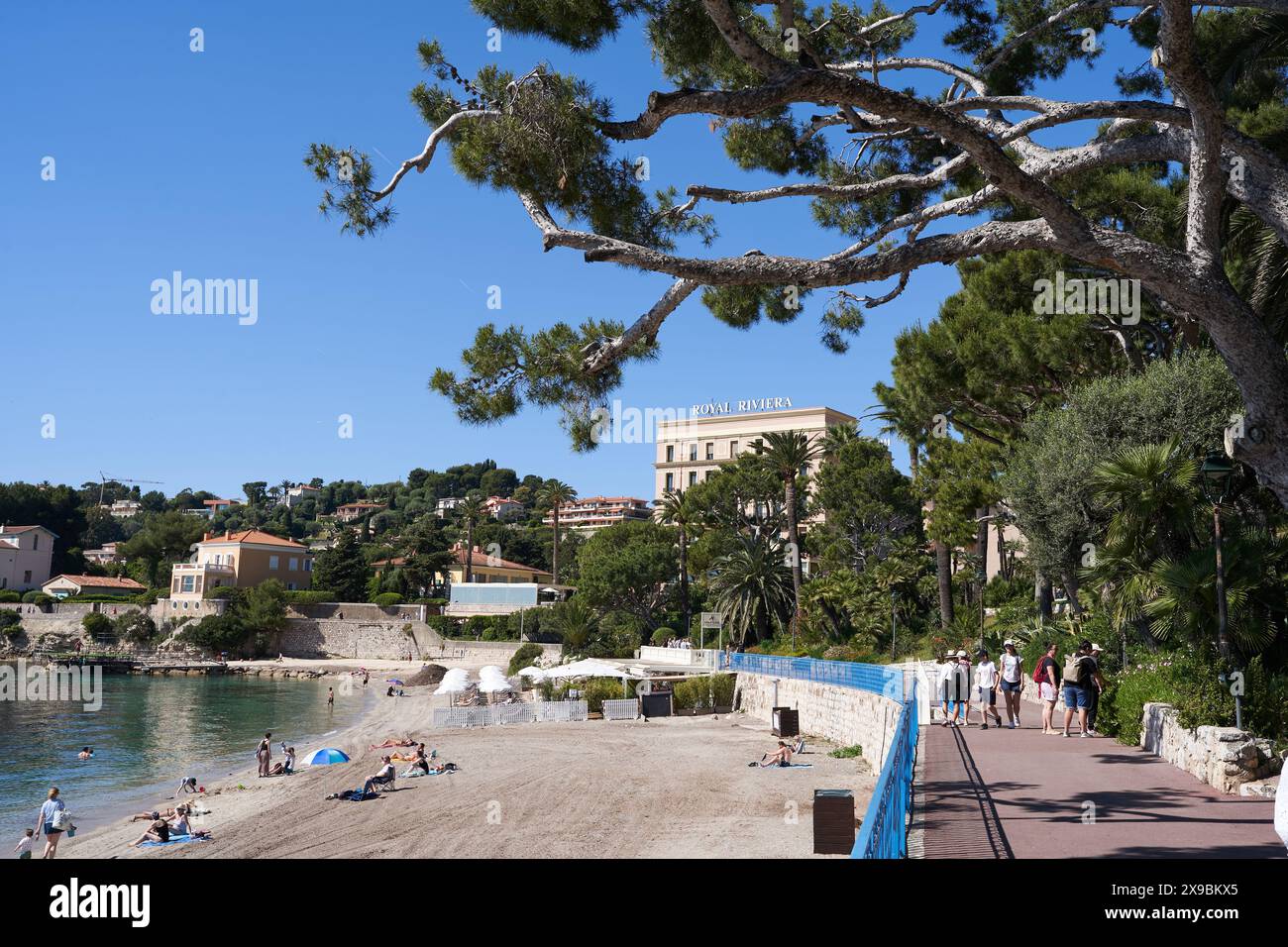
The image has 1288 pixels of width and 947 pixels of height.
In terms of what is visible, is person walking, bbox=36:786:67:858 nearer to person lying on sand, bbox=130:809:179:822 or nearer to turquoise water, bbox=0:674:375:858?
turquoise water, bbox=0:674:375:858

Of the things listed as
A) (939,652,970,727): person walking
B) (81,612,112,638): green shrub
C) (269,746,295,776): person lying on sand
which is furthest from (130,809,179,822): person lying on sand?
(81,612,112,638): green shrub

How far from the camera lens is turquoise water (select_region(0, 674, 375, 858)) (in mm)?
22844

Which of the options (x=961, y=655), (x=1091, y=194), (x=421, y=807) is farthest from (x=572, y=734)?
(x=1091, y=194)

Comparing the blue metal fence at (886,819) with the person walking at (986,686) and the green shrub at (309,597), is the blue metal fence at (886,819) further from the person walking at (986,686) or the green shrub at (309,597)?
the green shrub at (309,597)

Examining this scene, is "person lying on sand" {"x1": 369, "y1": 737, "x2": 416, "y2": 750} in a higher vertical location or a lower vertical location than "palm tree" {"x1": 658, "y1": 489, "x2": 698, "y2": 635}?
lower

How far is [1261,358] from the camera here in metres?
6.96

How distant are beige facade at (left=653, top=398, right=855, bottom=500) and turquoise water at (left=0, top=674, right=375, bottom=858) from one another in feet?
151

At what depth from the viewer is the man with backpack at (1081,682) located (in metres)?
12.6

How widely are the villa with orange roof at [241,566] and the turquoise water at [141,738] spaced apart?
22130 mm

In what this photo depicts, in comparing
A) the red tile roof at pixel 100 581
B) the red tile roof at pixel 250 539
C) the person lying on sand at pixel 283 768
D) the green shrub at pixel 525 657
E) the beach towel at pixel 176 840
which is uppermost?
the red tile roof at pixel 250 539

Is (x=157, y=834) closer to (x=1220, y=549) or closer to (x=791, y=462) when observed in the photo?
(x=1220, y=549)

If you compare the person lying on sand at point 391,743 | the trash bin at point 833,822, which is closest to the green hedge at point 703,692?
the person lying on sand at point 391,743

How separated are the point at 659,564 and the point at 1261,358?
51078 mm
